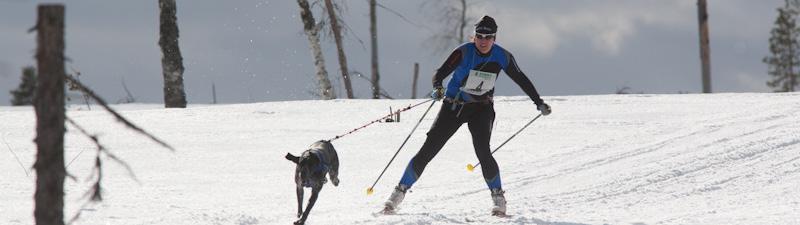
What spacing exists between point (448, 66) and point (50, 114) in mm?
4066

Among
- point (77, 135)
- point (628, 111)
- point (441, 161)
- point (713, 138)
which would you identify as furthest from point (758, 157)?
point (77, 135)

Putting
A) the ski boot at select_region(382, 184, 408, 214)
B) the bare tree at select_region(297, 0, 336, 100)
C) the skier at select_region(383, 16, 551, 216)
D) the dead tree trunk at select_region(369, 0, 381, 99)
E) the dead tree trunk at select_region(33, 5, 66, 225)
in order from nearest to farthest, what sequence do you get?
1. the dead tree trunk at select_region(33, 5, 66, 225)
2. the skier at select_region(383, 16, 551, 216)
3. the ski boot at select_region(382, 184, 408, 214)
4. the bare tree at select_region(297, 0, 336, 100)
5. the dead tree trunk at select_region(369, 0, 381, 99)

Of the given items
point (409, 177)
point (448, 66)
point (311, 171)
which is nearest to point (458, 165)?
point (409, 177)

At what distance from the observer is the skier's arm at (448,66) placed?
27.2 ft

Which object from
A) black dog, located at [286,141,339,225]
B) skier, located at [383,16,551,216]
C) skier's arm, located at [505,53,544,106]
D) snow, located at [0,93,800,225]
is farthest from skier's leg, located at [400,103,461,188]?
black dog, located at [286,141,339,225]

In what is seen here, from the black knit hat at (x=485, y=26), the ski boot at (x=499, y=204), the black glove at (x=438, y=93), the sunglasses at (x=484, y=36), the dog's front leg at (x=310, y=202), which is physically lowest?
the ski boot at (x=499, y=204)

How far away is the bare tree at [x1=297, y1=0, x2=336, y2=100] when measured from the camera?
22625 millimetres

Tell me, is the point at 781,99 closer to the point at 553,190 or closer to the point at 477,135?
the point at 553,190

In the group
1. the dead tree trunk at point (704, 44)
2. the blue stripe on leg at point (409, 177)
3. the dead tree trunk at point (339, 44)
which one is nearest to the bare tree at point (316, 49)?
the dead tree trunk at point (339, 44)

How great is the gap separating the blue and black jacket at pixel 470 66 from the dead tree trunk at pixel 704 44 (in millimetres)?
19412

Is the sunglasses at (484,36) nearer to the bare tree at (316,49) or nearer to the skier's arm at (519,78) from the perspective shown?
the skier's arm at (519,78)

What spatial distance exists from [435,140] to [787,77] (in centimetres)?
4261

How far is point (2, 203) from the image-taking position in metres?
8.37

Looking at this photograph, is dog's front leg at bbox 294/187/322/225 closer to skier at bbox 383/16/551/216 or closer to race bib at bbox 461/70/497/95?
skier at bbox 383/16/551/216
